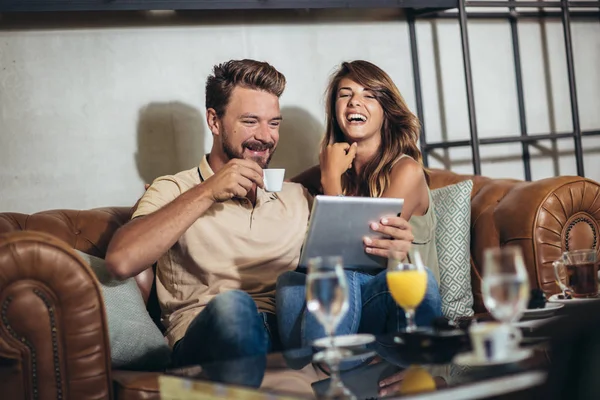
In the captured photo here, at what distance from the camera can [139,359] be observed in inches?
88.0

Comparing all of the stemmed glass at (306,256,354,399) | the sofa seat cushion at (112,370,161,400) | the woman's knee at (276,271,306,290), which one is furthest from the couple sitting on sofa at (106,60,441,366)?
the stemmed glass at (306,256,354,399)

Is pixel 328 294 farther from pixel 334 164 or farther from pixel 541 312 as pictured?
pixel 334 164

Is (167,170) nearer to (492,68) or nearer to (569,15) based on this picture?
(492,68)

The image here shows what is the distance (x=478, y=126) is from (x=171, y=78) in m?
1.54

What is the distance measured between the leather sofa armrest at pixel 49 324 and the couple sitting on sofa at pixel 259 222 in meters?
0.28

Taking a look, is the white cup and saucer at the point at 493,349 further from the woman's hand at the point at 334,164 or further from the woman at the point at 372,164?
the woman's hand at the point at 334,164

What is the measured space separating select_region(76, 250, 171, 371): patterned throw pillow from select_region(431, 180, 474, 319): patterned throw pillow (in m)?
0.93

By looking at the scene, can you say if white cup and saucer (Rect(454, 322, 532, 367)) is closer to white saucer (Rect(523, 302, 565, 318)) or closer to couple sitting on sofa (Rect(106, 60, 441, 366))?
white saucer (Rect(523, 302, 565, 318))

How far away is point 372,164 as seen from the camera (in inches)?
112

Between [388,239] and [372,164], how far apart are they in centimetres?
58

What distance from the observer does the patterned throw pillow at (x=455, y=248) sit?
271 centimetres

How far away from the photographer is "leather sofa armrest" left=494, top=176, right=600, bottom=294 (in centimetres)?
264

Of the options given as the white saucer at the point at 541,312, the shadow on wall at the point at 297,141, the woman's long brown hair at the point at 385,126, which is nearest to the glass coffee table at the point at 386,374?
the white saucer at the point at 541,312

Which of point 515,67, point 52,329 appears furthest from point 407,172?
point 515,67
